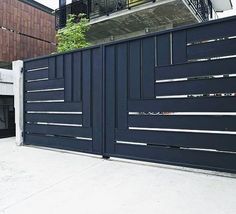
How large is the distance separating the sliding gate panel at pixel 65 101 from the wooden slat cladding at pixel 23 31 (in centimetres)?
721

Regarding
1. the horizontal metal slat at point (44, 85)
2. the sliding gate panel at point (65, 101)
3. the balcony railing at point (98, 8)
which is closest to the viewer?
the sliding gate panel at point (65, 101)

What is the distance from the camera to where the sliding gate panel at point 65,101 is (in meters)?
4.58

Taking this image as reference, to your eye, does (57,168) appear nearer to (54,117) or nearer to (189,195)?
(54,117)

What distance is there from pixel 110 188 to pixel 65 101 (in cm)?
248

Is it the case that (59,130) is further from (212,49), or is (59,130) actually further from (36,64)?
(212,49)

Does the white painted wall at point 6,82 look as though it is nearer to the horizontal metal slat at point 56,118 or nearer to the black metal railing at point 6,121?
the black metal railing at point 6,121

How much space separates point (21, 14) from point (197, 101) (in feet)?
37.6

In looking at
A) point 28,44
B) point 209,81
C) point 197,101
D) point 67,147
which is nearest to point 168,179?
point 197,101

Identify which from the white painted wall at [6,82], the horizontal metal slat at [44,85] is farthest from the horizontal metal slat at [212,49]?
the white painted wall at [6,82]

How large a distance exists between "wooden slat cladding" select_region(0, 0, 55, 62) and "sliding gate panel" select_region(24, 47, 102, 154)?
284 inches

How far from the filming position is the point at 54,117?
5281mm

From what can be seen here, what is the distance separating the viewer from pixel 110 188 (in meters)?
2.99

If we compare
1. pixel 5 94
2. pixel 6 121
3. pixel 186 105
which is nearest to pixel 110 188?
pixel 186 105

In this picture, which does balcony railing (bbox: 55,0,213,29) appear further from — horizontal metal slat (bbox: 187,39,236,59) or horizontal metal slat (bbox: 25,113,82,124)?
horizontal metal slat (bbox: 187,39,236,59)
